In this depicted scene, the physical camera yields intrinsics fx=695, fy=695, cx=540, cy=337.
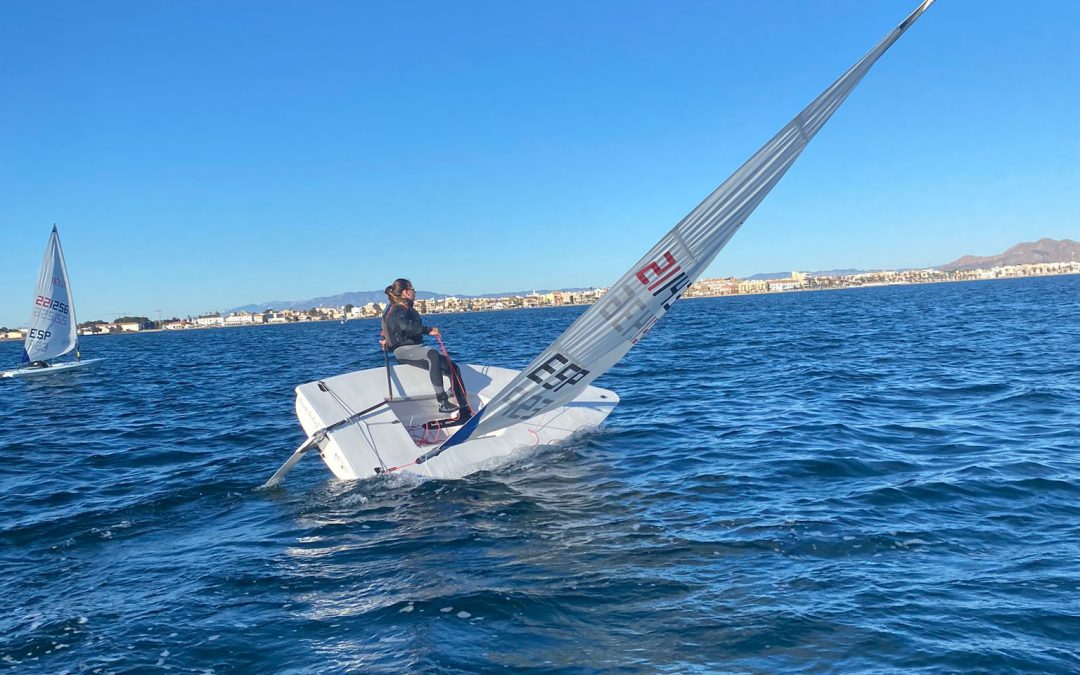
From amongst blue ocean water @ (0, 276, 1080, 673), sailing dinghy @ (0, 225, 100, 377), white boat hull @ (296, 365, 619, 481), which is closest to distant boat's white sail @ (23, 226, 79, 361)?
sailing dinghy @ (0, 225, 100, 377)

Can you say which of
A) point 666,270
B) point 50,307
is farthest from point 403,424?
point 50,307

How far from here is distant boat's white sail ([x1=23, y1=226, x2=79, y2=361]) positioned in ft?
99.0

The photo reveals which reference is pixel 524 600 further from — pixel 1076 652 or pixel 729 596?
pixel 1076 652

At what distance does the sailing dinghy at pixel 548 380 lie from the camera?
612 centimetres

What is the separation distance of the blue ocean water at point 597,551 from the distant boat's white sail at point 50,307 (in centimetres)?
2149

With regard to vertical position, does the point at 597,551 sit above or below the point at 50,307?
below

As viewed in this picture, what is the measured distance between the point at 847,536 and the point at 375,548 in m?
4.19

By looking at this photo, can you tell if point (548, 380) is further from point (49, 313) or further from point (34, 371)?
point (34, 371)

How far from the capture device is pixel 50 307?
3041cm

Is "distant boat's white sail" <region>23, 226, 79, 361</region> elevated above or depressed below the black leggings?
above

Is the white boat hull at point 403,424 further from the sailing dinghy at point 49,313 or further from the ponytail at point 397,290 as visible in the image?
the sailing dinghy at point 49,313

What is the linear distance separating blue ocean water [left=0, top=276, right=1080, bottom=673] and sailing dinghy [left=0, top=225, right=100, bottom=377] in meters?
21.5

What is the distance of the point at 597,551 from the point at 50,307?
1298 inches

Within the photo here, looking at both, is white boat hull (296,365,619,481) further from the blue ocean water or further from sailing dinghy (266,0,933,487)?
the blue ocean water
